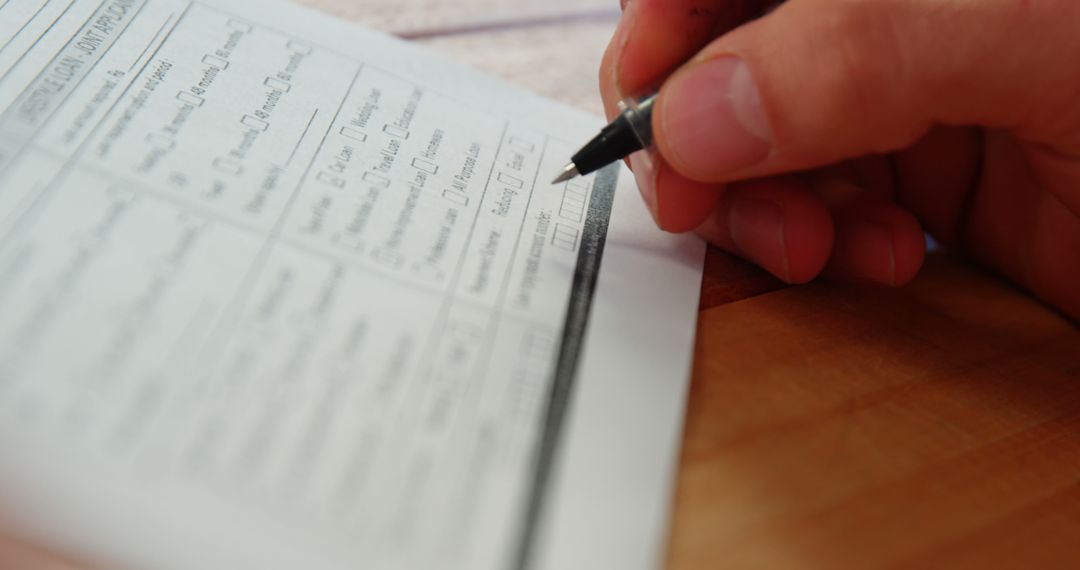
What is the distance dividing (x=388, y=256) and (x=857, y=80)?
23 cm

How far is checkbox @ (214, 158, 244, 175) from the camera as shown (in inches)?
15.8

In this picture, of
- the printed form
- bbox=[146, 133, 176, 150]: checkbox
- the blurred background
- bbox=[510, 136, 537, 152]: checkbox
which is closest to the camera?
the printed form

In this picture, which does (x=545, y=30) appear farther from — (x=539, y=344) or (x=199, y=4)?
(x=539, y=344)

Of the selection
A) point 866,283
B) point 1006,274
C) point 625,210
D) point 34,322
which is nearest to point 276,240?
point 34,322

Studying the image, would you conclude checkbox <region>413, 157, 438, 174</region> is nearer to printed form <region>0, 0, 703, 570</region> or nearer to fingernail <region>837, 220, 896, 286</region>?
printed form <region>0, 0, 703, 570</region>

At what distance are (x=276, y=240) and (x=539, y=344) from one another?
0.13m

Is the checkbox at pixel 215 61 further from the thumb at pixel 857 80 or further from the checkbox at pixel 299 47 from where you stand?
the thumb at pixel 857 80

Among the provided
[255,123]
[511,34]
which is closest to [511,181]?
[255,123]

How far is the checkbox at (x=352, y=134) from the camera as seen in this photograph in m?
0.45

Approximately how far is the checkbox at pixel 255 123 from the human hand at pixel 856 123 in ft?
0.67

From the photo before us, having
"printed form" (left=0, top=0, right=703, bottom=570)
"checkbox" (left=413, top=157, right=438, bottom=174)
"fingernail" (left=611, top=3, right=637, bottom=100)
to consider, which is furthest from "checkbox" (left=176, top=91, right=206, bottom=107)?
"fingernail" (left=611, top=3, right=637, bottom=100)

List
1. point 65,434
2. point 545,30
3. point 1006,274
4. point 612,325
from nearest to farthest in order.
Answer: point 65,434 → point 612,325 → point 1006,274 → point 545,30

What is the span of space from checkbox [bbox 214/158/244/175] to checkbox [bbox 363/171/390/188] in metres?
0.06

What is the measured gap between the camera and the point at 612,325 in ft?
1.33
